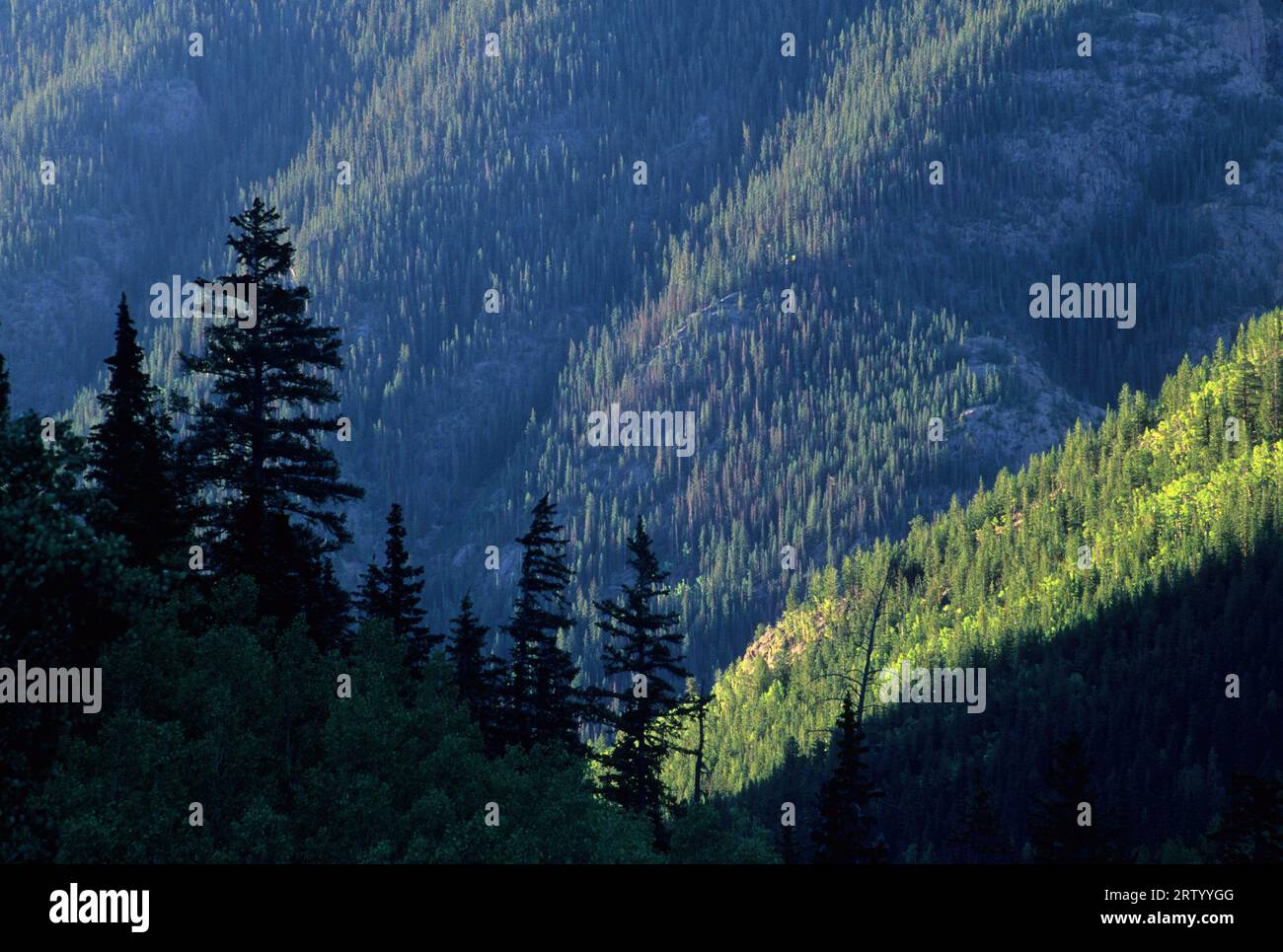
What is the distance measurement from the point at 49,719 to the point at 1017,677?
532 ft

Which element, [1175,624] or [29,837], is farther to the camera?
[1175,624]

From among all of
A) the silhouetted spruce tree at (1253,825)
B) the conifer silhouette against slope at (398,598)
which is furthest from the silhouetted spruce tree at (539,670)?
the silhouetted spruce tree at (1253,825)

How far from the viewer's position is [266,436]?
2400 inches

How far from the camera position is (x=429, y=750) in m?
54.2

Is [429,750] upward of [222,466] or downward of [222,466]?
downward

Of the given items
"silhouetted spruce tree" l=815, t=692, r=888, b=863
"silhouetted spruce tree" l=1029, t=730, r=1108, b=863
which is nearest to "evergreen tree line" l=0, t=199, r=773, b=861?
"silhouetted spruce tree" l=815, t=692, r=888, b=863

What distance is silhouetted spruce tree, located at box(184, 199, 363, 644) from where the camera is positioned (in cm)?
6016

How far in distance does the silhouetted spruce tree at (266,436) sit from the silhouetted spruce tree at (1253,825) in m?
37.6

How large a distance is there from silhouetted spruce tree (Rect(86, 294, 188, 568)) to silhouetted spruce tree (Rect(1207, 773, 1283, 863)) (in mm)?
41804

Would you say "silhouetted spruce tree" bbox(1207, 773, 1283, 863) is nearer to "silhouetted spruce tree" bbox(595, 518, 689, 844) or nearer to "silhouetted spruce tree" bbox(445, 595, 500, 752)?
"silhouetted spruce tree" bbox(595, 518, 689, 844)

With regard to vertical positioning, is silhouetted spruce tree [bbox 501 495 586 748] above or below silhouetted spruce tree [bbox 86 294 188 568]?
below

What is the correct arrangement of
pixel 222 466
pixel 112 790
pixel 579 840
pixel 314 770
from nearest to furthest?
pixel 112 790
pixel 314 770
pixel 579 840
pixel 222 466
